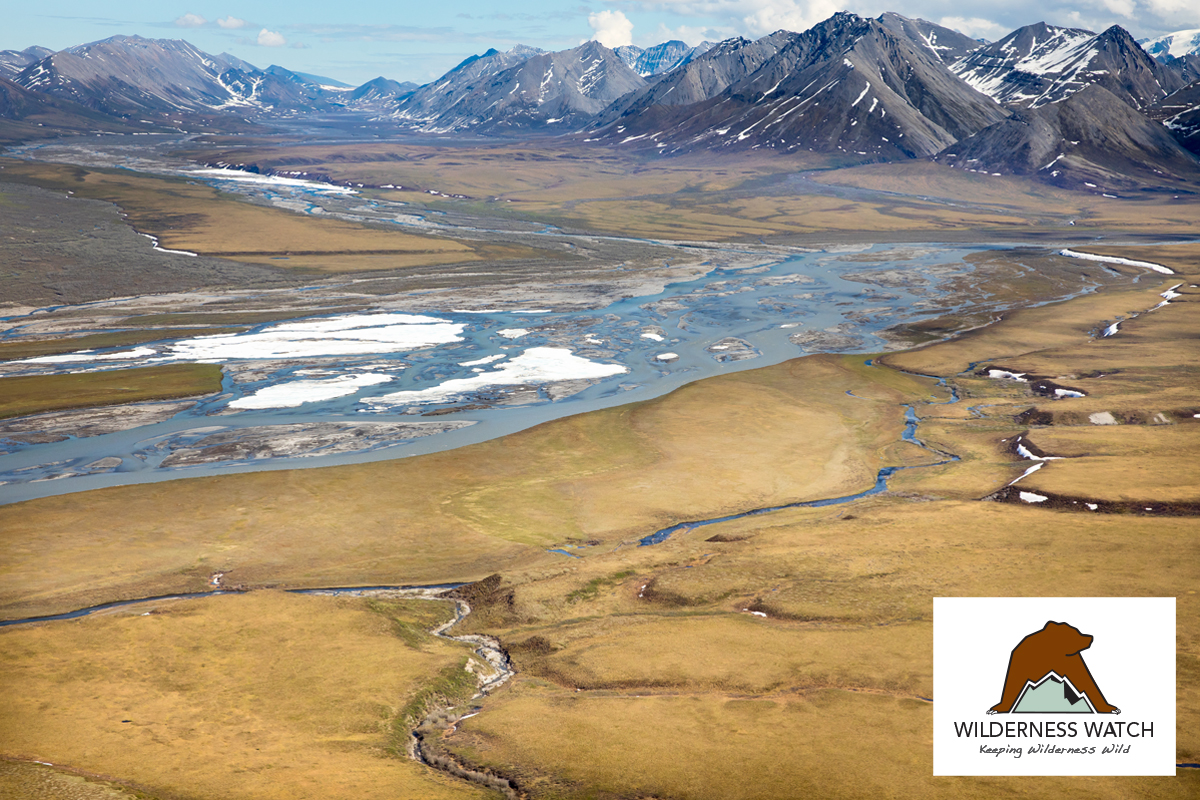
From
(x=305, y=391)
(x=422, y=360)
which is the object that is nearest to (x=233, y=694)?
(x=305, y=391)

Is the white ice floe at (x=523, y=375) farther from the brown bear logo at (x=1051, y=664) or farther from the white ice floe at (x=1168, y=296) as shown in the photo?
the white ice floe at (x=1168, y=296)

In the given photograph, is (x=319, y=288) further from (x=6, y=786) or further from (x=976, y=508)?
(x=6, y=786)

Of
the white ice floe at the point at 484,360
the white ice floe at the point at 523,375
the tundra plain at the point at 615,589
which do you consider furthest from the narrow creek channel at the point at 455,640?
the white ice floe at the point at 484,360

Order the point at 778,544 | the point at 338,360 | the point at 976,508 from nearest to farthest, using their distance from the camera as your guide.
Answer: the point at 778,544 → the point at 976,508 → the point at 338,360

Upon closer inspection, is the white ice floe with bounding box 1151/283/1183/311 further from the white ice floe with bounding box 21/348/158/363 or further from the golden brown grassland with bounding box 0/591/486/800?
the white ice floe with bounding box 21/348/158/363

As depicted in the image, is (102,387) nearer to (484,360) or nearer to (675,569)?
(484,360)

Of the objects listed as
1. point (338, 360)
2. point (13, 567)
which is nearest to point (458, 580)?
point (13, 567)
